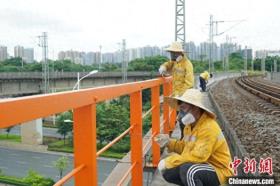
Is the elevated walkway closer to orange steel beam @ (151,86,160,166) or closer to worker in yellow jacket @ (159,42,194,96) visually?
orange steel beam @ (151,86,160,166)

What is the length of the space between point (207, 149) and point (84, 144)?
42.5 inches

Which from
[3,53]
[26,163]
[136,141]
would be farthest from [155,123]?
[3,53]

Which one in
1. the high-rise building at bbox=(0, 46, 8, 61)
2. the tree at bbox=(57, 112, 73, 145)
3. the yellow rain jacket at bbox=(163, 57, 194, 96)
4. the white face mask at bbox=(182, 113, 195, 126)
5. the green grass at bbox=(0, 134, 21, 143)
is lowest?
the green grass at bbox=(0, 134, 21, 143)

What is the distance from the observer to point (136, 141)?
4.34 m

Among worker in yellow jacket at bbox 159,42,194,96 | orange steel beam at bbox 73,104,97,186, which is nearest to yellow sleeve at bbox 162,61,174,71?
worker in yellow jacket at bbox 159,42,194,96

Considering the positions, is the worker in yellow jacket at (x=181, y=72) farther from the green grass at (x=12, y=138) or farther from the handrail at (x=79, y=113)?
the green grass at (x=12, y=138)

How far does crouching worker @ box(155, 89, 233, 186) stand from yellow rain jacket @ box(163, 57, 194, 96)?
10.1 feet

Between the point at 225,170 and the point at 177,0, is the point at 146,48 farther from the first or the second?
the point at 225,170

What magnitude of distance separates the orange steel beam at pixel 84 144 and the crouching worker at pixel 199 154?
975mm

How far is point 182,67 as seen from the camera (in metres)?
6.58

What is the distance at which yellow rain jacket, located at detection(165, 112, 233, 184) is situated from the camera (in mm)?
3186

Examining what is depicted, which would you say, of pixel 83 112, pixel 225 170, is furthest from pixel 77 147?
pixel 225 170

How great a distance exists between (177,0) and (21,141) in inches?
1012

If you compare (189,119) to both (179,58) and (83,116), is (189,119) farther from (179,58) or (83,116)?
(179,58)
